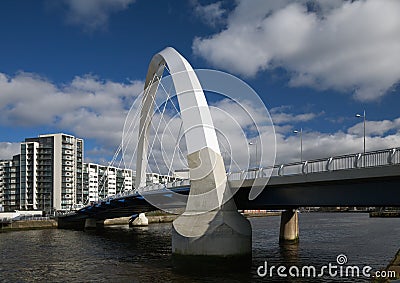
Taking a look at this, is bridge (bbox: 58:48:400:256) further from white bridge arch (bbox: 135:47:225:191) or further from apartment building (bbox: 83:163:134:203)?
apartment building (bbox: 83:163:134:203)

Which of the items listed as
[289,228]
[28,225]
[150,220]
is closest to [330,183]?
[289,228]

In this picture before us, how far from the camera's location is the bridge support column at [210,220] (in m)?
30.3

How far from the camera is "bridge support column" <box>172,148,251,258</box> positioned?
99.5 feet

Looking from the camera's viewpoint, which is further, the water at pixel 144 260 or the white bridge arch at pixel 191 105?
the white bridge arch at pixel 191 105

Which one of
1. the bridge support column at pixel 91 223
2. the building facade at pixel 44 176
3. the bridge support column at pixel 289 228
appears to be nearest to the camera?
the bridge support column at pixel 289 228

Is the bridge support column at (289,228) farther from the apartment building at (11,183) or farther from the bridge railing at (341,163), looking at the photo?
the apartment building at (11,183)

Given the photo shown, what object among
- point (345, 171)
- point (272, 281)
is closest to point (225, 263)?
point (272, 281)

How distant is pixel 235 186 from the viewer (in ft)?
110

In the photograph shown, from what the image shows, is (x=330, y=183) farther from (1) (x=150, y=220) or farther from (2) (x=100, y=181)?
(2) (x=100, y=181)

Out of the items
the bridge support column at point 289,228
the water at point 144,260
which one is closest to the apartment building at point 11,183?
the water at point 144,260

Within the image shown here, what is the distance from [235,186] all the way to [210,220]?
3645 mm

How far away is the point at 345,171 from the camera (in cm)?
2398

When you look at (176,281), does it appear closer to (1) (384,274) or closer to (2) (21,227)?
(1) (384,274)

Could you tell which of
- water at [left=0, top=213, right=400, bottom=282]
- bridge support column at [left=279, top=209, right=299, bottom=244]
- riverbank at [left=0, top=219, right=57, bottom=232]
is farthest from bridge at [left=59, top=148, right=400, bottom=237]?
riverbank at [left=0, top=219, right=57, bottom=232]
